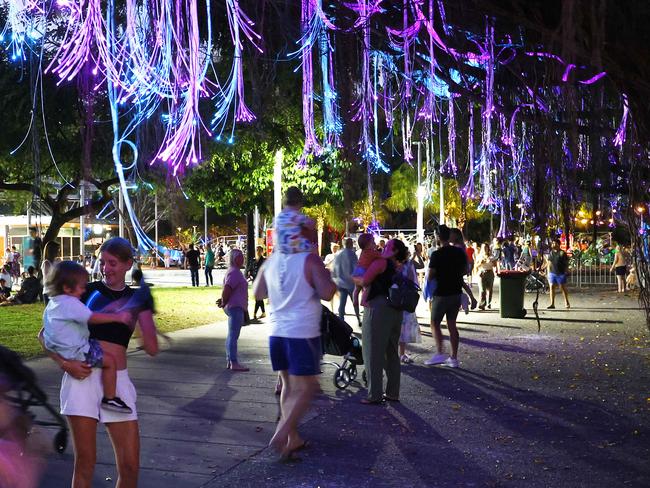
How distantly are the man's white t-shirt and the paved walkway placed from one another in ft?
5.37

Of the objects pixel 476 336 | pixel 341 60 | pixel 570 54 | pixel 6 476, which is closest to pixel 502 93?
pixel 341 60

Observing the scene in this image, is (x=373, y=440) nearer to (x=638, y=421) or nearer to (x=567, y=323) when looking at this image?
(x=638, y=421)

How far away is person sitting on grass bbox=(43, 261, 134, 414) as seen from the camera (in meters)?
4.11

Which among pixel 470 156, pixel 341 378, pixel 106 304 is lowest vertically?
pixel 341 378

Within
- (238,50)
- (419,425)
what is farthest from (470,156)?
(238,50)

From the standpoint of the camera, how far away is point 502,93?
7.38 meters

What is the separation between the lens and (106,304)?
4332 millimetres

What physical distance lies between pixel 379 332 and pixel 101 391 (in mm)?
4115

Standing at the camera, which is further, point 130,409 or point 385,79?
point 385,79

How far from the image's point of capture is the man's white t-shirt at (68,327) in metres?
4.11

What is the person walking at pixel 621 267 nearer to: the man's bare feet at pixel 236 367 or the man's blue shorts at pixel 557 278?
the man's blue shorts at pixel 557 278

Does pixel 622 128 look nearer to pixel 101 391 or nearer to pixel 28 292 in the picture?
pixel 101 391

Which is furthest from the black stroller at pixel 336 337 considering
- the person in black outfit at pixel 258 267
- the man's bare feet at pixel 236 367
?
the person in black outfit at pixel 258 267

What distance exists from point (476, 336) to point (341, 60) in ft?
26.6
